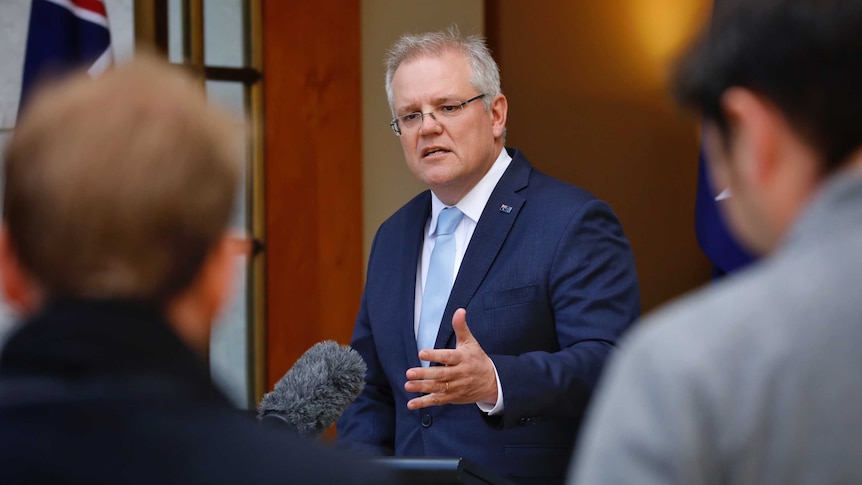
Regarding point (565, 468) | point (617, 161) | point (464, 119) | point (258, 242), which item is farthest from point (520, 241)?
point (617, 161)

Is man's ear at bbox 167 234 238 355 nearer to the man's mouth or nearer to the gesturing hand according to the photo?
the gesturing hand

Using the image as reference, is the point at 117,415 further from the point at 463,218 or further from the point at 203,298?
the point at 463,218

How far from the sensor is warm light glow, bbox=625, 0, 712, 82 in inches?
195

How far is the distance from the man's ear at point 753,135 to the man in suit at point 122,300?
1.21 ft

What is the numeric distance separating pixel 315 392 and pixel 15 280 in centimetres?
87

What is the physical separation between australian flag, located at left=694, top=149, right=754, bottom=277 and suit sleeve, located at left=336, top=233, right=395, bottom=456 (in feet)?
4.54

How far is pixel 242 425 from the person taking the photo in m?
0.84

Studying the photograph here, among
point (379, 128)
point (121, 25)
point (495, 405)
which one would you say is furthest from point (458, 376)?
point (379, 128)

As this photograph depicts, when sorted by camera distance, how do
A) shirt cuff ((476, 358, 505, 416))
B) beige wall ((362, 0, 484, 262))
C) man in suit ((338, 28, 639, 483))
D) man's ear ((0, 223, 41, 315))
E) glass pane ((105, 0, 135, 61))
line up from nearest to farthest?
man's ear ((0, 223, 41, 315)) < shirt cuff ((476, 358, 505, 416)) < man in suit ((338, 28, 639, 483)) < glass pane ((105, 0, 135, 61)) < beige wall ((362, 0, 484, 262))

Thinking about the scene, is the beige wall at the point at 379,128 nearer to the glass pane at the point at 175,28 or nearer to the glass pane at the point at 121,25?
the glass pane at the point at 175,28

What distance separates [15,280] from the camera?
0.87m

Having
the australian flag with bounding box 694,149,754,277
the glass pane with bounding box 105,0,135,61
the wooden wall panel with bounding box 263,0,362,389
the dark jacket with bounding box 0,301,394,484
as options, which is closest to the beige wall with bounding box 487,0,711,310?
the wooden wall panel with bounding box 263,0,362,389

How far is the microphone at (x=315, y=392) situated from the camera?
5.51 ft

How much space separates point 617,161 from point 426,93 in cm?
230
